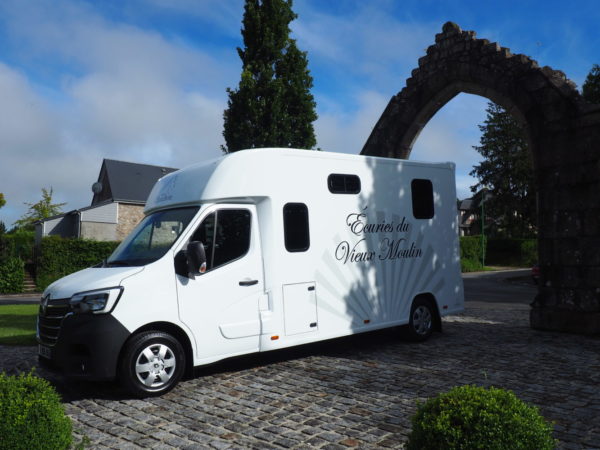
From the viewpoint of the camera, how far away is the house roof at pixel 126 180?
42856 mm

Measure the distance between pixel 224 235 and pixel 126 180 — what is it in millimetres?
40494

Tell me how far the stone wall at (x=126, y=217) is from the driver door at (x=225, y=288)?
3592 cm

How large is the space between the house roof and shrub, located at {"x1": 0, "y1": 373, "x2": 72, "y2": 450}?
39391 mm

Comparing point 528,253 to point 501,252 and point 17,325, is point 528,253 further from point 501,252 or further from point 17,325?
point 17,325

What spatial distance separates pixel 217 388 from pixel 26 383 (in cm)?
279

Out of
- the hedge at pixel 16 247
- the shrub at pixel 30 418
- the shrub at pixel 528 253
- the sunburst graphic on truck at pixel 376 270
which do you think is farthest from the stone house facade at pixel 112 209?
the shrub at pixel 30 418

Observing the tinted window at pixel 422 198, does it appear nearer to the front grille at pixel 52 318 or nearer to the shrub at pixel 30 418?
the front grille at pixel 52 318

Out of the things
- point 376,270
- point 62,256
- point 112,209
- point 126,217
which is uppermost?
point 112,209

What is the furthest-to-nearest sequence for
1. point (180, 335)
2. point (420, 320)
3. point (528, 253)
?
point (528, 253) → point (420, 320) → point (180, 335)

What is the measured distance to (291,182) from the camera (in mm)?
7328

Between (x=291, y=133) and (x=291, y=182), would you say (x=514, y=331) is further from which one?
(x=291, y=133)

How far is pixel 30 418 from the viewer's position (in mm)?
3580

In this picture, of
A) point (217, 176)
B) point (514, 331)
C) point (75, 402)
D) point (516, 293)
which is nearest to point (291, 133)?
point (516, 293)

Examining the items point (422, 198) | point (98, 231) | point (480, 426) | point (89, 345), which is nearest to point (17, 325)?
point (89, 345)
